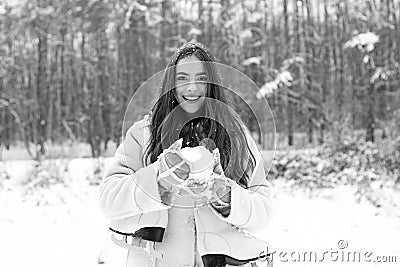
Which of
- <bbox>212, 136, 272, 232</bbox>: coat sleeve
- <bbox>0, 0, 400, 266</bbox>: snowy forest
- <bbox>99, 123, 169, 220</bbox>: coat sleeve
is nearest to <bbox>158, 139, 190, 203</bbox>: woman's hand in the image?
<bbox>99, 123, 169, 220</bbox>: coat sleeve

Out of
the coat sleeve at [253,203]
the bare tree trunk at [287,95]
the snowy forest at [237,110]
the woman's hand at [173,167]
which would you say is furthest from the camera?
the bare tree trunk at [287,95]

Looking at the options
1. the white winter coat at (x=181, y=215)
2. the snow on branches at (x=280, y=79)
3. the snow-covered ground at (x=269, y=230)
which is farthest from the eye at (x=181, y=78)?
the snow on branches at (x=280, y=79)

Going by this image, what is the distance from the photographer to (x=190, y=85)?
113cm

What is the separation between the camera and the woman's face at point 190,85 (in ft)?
3.68

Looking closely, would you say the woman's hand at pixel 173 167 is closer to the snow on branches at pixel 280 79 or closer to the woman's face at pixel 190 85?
the woman's face at pixel 190 85

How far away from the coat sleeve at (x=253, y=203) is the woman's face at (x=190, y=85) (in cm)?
20

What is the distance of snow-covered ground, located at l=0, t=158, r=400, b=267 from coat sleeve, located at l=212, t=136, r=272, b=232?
2.43 meters

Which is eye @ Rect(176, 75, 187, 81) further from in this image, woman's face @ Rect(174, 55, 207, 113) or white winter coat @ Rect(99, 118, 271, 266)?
white winter coat @ Rect(99, 118, 271, 266)

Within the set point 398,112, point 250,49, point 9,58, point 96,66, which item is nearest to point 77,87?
point 96,66

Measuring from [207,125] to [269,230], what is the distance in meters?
3.52

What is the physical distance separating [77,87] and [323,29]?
6993 millimetres

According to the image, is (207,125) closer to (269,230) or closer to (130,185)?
(130,185)

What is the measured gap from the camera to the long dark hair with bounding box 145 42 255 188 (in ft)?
3.75

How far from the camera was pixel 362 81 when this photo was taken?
10.1 metres
